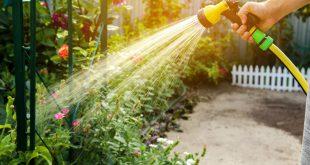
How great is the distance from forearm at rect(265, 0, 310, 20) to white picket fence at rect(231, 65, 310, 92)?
6.63 metres

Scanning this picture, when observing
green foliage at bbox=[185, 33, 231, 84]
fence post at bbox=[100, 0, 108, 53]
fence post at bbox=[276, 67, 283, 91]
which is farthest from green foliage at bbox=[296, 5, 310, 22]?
fence post at bbox=[100, 0, 108, 53]

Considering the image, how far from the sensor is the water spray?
6.88ft

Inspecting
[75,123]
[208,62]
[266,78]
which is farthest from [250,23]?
[266,78]

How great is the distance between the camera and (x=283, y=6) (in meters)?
2.04

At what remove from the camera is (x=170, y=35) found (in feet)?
10.5

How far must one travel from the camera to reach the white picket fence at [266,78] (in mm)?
8555

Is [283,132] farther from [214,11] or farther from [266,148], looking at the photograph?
[214,11]

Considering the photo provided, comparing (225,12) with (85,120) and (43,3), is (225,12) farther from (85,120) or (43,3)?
(43,3)

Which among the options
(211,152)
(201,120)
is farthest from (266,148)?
(201,120)

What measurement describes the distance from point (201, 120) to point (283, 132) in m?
0.92

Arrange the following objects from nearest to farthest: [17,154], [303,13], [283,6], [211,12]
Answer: [283,6] → [211,12] → [17,154] → [303,13]

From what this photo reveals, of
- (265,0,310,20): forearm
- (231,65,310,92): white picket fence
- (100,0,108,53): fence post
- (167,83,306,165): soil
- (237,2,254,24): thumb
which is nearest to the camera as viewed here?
(265,0,310,20): forearm

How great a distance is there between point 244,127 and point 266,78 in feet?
10.0

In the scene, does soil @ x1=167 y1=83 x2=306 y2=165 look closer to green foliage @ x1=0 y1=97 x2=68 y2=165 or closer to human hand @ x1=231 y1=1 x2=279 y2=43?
green foliage @ x1=0 y1=97 x2=68 y2=165
